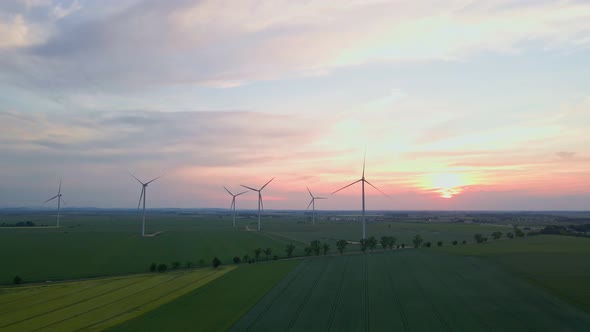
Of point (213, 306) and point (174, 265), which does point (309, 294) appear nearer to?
point (213, 306)

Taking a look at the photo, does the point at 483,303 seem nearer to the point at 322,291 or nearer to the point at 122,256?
the point at 322,291

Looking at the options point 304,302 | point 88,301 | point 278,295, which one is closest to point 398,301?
point 304,302

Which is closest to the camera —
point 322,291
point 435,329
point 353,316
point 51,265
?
point 435,329

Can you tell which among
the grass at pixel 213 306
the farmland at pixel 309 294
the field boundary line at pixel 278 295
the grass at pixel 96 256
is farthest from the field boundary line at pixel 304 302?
the grass at pixel 96 256

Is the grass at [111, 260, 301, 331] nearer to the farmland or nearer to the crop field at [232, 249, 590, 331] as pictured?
the farmland

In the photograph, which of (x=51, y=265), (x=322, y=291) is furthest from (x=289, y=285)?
(x=51, y=265)

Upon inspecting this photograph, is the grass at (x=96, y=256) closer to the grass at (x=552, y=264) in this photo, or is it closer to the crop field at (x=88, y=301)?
the crop field at (x=88, y=301)
